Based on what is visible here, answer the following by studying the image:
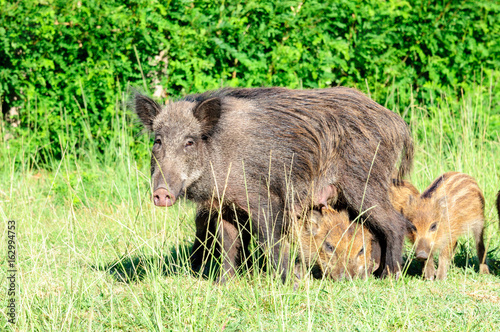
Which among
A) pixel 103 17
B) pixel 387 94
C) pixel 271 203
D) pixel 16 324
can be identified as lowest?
pixel 16 324

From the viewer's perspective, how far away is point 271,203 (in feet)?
14.4

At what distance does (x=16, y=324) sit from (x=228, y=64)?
15.9 ft

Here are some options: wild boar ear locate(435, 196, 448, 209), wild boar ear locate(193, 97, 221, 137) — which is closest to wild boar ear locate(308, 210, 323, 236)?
wild boar ear locate(435, 196, 448, 209)

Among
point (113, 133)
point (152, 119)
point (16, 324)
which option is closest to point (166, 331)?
point (16, 324)

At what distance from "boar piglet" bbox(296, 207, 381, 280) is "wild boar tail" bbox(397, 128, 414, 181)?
0.69m

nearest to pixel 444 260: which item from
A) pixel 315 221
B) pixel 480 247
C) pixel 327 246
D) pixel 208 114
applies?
pixel 480 247

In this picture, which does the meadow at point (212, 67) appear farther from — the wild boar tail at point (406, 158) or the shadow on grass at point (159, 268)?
the shadow on grass at point (159, 268)

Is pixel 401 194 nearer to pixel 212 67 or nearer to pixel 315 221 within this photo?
pixel 315 221

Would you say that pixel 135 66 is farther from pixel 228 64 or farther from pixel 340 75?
pixel 340 75

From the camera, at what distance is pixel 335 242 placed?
470 cm

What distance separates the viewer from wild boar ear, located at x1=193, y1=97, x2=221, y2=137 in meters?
4.25

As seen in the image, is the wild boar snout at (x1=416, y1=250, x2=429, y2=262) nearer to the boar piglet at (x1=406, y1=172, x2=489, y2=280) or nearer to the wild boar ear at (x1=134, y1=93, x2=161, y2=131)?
the boar piglet at (x1=406, y1=172, x2=489, y2=280)

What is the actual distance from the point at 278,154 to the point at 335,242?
0.87 metres

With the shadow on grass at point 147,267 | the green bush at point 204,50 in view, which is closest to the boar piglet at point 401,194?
the shadow on grass at point 147,267
